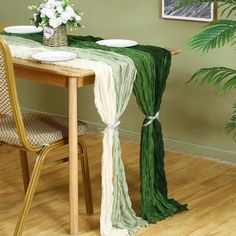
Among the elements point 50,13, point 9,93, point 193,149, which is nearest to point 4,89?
point 9,93

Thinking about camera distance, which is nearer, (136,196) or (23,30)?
(136,196)

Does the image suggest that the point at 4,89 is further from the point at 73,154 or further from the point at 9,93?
the point at 73,154

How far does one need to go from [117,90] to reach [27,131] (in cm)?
45

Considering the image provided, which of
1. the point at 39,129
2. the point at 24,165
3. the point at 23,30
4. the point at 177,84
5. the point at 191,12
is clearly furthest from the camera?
the point at 177,84

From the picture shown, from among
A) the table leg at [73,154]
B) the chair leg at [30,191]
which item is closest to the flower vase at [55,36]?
the table leg at [73,154]

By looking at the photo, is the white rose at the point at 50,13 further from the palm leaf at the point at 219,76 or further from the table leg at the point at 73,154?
the palm leaf at the point at 219,76

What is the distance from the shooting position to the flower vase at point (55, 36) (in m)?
3.27

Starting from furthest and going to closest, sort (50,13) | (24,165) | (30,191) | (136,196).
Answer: (136,196)
(24,165)
(50,13)
(30,191)

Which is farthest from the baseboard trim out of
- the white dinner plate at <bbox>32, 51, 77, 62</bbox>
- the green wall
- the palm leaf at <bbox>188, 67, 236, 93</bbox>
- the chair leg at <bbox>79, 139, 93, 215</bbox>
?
the white dinner plate at <bbox>32, 51, 77, 62</bbox>

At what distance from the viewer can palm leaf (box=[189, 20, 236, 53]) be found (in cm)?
289

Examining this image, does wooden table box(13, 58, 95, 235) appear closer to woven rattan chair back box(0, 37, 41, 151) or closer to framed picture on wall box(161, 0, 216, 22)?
woven rattan chair back box(0, 37, 41, 151)

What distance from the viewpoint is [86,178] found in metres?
3.27

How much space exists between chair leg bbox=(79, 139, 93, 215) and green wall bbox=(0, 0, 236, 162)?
1.11 m

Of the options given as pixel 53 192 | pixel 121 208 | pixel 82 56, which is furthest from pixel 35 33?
pixel 121 208
